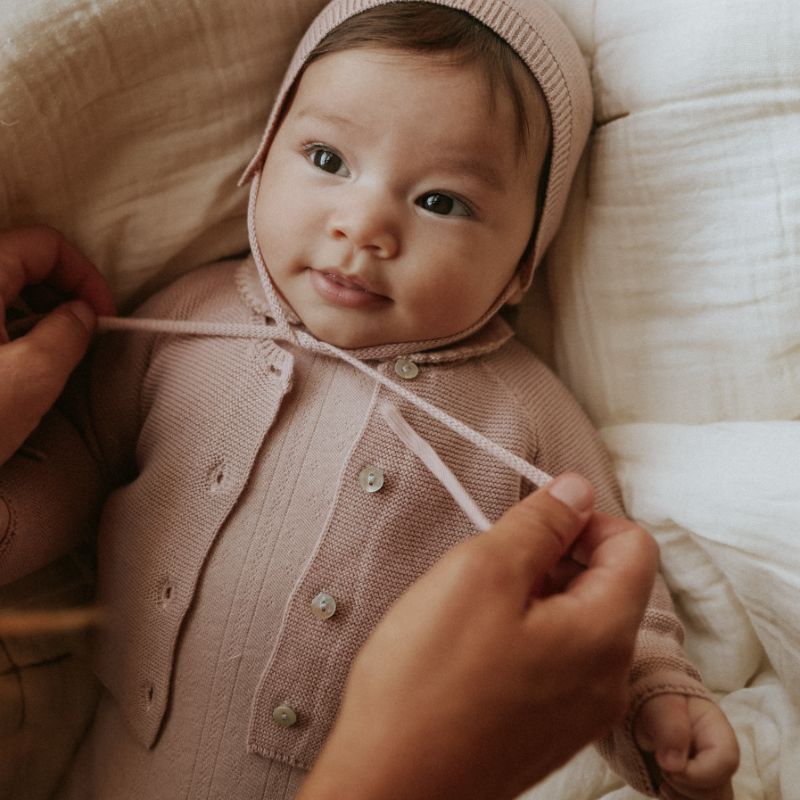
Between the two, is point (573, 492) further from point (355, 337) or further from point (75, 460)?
point (75, 460)

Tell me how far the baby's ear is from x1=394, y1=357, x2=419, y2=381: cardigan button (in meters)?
0.18

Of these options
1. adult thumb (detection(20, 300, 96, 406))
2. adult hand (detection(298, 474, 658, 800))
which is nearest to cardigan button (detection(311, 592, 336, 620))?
adult hand (detection(298, 474, 658, 800))

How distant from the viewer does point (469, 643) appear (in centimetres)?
60

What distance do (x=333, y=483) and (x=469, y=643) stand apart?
0.39 metres

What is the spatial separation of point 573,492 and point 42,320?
672 mm

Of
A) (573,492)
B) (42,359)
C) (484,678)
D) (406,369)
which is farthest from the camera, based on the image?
(406,369)

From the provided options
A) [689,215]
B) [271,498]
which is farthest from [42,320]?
[689,215]

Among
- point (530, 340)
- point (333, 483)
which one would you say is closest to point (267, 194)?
point (333, 483)

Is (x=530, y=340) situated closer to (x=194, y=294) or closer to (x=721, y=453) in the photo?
(x=721, y=453)

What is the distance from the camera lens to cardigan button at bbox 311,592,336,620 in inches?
35.6

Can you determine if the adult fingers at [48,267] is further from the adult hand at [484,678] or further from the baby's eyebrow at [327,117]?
the adult hand at [484,678]

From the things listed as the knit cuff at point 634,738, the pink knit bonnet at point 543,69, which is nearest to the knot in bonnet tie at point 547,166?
the pink knit bonnet at point 543,69

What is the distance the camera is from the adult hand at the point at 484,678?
1.91ft

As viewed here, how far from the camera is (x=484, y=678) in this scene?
60cm
